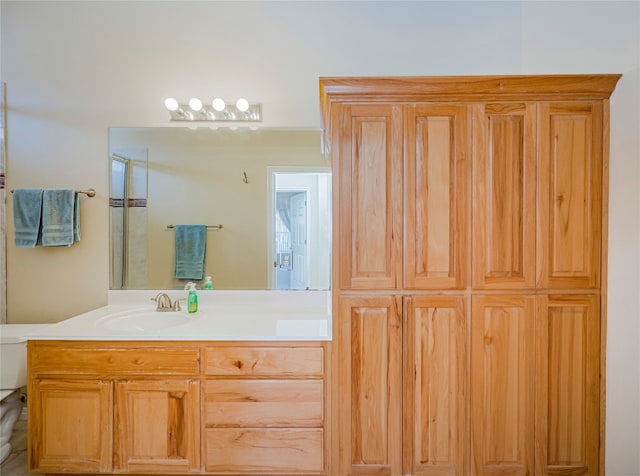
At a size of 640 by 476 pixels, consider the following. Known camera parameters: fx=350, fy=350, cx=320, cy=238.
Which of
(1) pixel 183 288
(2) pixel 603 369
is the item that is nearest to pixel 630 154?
(2) pixel 603 369

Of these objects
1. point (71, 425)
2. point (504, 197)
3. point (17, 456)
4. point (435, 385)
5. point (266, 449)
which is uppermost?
point (504, 197)

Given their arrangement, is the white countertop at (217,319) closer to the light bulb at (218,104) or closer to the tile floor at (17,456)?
the tile floor at (17,456)

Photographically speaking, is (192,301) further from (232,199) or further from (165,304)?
(232,199)

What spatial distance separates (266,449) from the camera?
1.70 meters

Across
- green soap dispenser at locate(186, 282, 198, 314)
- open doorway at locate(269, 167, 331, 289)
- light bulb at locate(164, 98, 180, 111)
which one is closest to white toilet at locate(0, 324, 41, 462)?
green soap dispenser at locate(186, 282, 198, 314)

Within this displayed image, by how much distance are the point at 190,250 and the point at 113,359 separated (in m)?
0.75

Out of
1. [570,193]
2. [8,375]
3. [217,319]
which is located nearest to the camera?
[570,193]

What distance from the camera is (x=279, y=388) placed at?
1.69 meters

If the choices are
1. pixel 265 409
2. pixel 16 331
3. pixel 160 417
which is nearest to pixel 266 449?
pixel 265 409

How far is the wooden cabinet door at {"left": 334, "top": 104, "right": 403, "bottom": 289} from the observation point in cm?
164

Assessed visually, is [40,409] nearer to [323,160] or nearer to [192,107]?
[192,107]

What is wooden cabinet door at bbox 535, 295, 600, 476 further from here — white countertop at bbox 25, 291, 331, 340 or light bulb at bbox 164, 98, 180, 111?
light bulb at bbox 164, 98, 180, 111

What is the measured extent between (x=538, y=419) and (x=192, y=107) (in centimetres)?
248


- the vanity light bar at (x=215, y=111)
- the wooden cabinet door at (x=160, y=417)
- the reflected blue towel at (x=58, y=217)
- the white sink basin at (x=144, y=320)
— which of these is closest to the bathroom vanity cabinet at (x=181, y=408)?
the wooden cabinet door at (x=160, y=417)
